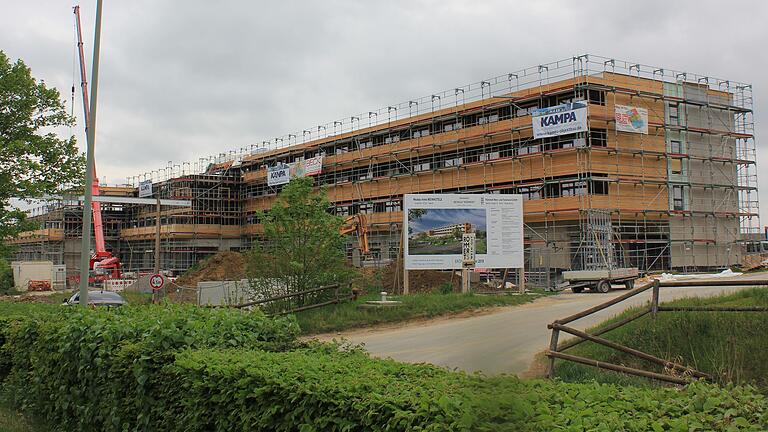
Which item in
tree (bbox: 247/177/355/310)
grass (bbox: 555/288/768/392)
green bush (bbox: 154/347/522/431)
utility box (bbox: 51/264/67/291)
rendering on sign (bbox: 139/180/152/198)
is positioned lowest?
A: utility box (bbox: 51/264/67/291)

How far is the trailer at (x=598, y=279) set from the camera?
29219mm

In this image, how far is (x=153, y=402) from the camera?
5.74 meters

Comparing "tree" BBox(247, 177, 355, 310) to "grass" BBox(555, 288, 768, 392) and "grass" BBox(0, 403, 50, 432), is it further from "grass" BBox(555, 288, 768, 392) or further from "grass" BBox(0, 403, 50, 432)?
"grass" BBox(0, 403, 50, 432)

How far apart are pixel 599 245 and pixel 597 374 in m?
26.1

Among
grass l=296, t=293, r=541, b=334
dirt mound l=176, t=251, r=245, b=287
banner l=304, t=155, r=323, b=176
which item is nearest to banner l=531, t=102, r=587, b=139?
grass l=296, t=293, r=541, b=334

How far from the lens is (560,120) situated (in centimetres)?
3516

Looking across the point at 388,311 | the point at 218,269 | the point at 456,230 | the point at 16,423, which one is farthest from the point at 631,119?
the point at 16,423

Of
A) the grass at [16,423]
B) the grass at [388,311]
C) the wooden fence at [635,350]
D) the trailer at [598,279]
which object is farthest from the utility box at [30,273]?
the wooden fence at [635,350]

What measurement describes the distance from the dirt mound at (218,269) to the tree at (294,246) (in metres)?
21.6

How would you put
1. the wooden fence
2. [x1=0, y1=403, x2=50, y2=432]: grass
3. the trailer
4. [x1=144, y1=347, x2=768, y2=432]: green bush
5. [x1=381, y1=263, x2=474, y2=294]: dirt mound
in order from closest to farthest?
[x1=144, y1=347, x2=768, y2=432]: green bush < the wooden fence < [x1=0, y1=403, x2=50, y2=432]: grass < the trailer < [x1=381, y1=263, x2=474, y2=294]: dirt mound

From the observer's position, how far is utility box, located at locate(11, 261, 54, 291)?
44.7 meters

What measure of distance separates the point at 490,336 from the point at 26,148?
61.1ft

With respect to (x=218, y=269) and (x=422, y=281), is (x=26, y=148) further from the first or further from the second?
(x=218, y=269)

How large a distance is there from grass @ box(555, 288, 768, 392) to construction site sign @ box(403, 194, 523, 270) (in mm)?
14753
